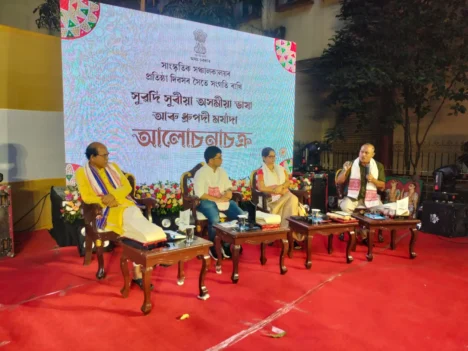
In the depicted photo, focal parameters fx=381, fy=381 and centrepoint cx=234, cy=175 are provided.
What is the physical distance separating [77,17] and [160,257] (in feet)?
9.11

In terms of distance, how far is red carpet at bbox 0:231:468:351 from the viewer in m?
2.43

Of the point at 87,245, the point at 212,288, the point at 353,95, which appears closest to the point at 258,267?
the point at 212,288

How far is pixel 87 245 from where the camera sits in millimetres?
3797

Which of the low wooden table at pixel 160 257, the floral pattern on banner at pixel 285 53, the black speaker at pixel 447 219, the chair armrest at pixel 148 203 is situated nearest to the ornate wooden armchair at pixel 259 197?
the chair armrest at pixel 148 203

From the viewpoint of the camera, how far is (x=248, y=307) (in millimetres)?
2920

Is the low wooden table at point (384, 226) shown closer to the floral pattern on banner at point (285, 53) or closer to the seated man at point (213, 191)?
the seated man at point (213, 191)

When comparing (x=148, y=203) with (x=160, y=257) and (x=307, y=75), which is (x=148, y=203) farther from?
(x=307, y=75)

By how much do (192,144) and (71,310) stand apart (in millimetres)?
2588

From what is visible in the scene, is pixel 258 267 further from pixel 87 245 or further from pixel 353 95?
pixel 353 95

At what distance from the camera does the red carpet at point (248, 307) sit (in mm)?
2428

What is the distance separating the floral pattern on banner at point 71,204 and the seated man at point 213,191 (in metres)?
1.27

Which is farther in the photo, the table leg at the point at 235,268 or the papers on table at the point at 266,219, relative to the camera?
the papers on table at the point at 266,219

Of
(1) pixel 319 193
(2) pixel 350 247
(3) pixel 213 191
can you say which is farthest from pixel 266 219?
(1) pixel 319 193

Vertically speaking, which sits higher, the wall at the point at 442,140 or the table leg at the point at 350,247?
the wall at the point at 442,140
